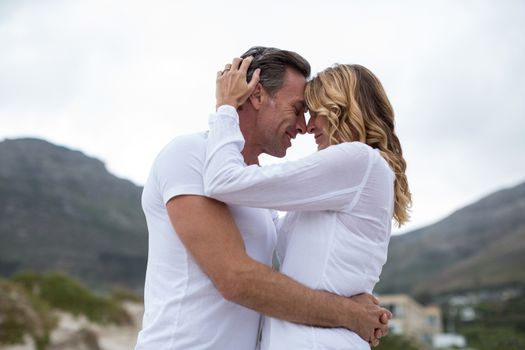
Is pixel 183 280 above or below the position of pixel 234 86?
below

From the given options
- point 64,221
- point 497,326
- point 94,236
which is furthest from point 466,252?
point 64,221

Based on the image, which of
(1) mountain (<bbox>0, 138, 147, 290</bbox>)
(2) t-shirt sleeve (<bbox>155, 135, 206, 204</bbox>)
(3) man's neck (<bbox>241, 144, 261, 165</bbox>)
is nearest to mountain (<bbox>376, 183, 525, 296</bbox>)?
(1) mountain (<bbox>0, 138, 147, 290</bbox>)

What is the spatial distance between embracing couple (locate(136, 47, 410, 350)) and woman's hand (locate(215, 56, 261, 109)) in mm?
96

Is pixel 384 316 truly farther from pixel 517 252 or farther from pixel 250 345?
pixel 517 252

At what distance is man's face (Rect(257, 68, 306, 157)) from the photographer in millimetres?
3420

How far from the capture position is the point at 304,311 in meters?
2.73

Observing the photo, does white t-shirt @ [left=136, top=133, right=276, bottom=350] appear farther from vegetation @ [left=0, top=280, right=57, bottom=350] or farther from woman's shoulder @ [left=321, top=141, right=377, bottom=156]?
vegetation @ [left=0, top=280, right=57, bottom=350]

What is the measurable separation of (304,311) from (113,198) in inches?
2879

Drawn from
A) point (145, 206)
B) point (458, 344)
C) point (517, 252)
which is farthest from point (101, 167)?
point (145, 206)

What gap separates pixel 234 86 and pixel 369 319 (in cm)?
118

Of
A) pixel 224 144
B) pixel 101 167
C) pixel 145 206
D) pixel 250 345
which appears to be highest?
pixel 101 167

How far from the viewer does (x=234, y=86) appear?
3252 millimetres

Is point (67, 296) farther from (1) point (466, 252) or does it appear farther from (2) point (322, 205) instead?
(1) point (466, 252)

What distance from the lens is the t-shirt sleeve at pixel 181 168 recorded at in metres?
2.90
